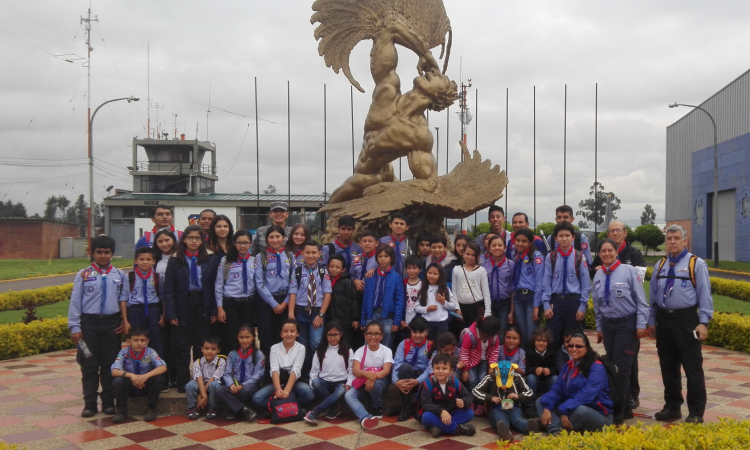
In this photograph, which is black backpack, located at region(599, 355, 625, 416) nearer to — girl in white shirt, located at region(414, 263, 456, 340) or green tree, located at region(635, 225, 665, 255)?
girl in white shirt, located at region(414, 263, 456, 340)

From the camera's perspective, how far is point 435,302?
4.87 metres

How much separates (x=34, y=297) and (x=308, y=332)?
9.00 metres

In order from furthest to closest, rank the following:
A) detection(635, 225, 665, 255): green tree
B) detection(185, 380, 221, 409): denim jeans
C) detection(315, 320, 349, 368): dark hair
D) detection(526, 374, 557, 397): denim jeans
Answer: detection(635, 225, 665, 255): green tree < detection(315, 320, 349, 368): dark hair < detection(185, 380, 221, 409): denim jeans < detection(526, 374, 557, 397): denim jeans

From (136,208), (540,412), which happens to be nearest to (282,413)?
(540,412)

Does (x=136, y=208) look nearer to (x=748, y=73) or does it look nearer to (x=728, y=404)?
(x=748, y=73)

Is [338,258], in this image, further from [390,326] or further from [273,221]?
[273,221]

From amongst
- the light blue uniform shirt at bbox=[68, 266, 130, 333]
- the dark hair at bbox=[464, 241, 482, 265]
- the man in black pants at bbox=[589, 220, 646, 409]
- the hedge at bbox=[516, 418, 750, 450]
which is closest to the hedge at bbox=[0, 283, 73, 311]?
the light blue uniform shirt at bbox=[68, 266, 130, 333]

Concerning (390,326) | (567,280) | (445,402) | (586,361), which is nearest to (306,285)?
(390,326)

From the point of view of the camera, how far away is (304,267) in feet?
16.5

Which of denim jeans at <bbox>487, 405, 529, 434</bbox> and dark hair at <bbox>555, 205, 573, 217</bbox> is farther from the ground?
dark hair at <bbox>555, 205, 573, 217</bbox>

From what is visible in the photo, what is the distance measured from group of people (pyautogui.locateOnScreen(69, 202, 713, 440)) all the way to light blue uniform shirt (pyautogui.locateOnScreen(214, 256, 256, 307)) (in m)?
0.01

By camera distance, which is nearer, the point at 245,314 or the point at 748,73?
the point at 245,314

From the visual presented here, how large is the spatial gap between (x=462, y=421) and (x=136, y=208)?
27.1 metres

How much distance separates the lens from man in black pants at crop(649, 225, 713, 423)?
163 inches
